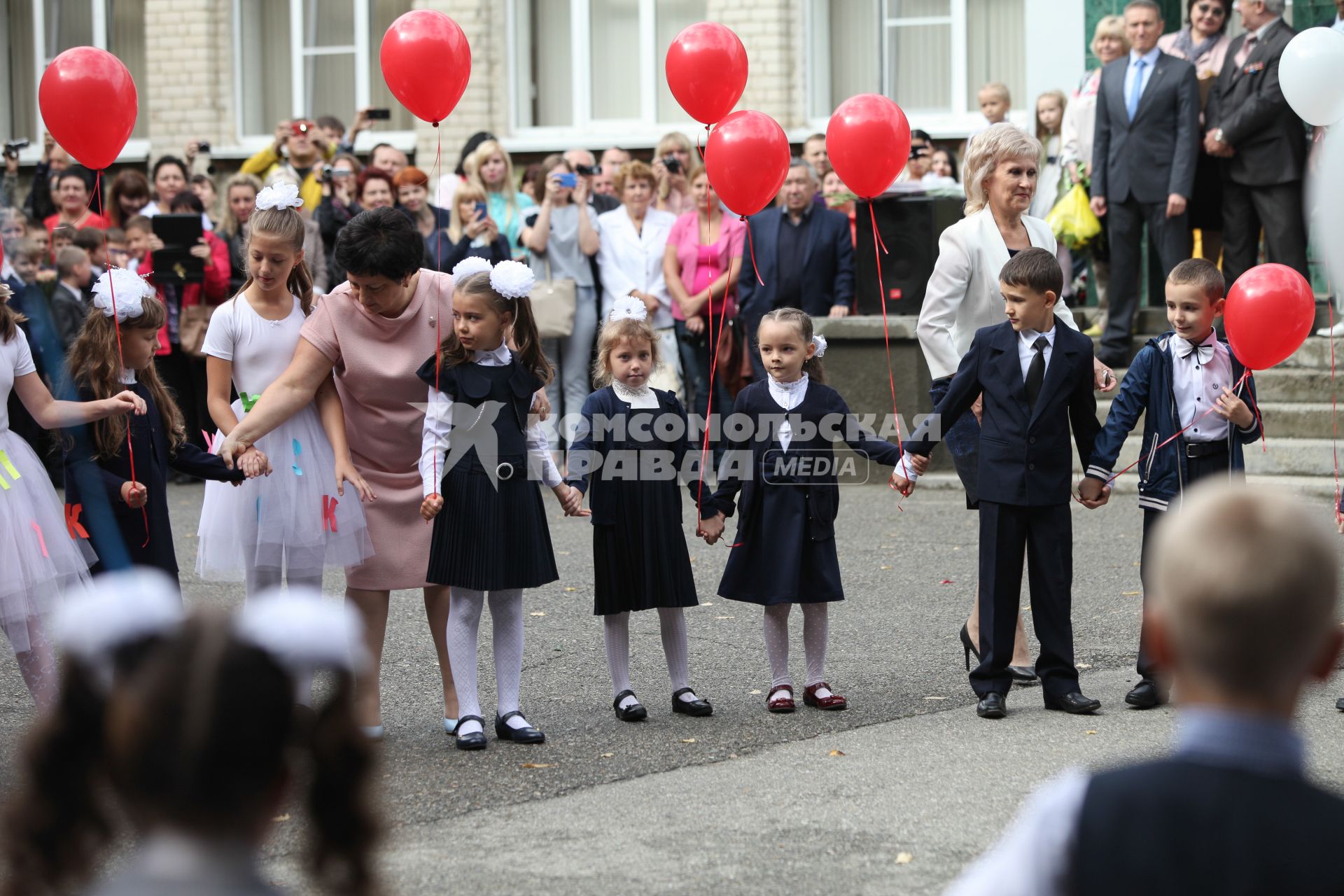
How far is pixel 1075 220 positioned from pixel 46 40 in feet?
46.0

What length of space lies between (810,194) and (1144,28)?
2.51 m

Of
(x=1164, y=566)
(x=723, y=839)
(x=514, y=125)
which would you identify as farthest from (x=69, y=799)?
(x=514, y=125)

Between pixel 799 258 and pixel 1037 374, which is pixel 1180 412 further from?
pixel 799 258

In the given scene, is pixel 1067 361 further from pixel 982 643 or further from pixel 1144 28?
pixel 1144 28

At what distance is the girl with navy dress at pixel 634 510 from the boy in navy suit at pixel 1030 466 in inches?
33.3

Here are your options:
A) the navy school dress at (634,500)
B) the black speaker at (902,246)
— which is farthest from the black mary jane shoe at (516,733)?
the black speaker at (902,246)

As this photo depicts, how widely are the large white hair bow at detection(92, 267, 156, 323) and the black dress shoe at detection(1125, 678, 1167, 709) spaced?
3.82 m

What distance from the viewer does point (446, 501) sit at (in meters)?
5.81

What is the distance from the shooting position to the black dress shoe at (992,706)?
232 inches

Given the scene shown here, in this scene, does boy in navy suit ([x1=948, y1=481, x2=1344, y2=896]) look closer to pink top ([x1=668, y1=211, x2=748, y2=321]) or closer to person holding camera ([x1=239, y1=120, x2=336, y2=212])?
pink top ([x1=668, y1=211, x2=748, y2=321])

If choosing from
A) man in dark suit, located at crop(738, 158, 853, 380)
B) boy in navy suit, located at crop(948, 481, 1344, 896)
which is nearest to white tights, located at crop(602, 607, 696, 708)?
boy in navy suit, located at crop(948, 481, 1344, 896)

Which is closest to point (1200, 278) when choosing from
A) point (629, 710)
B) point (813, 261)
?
point (629, 710)

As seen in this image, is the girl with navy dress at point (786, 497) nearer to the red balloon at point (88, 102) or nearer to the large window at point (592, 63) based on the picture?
the red balloon at point (88, 102)

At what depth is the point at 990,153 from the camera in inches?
253
